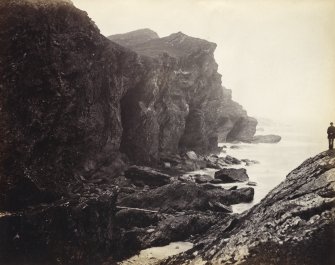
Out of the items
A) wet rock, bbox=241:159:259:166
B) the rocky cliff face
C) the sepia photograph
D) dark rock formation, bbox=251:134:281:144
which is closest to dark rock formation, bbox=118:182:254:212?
the sepia photograph

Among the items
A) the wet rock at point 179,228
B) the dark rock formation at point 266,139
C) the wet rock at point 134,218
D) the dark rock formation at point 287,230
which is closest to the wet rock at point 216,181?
the wet rock at point 179,228

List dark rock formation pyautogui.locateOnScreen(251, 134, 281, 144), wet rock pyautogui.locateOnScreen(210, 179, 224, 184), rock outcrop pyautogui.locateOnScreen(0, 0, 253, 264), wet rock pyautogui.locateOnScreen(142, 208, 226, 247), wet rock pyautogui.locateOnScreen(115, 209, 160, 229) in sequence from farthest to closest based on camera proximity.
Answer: dark rock formation pyautogui.locateOnScreen(251, 134, 281, 144) < wet rock pyautogui.locateOnScreen(210, 179, 224, 184) < wet rock pyautogui.locateOnScreen(115, 209, 160, 229) < wet rock pyautogui.locateOnScreen(142, 208, 226, 247) < rock outcrop pyautogui.locateOnScreen(0, 0, 253, 264)

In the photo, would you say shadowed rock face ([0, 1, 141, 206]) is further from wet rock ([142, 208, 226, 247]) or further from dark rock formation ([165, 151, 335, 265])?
dark rock formation ([165, 151, 335, 265])

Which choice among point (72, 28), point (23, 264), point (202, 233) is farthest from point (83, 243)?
point (72, 28)

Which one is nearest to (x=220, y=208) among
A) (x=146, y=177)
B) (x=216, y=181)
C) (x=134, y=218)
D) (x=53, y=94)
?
(x=134, y=218)

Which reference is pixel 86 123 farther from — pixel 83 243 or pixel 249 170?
pixel 249 170

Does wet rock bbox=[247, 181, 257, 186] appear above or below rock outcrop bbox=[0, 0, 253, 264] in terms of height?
below

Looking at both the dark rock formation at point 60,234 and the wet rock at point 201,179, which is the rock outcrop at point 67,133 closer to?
the dark rock formation at point 60,234
